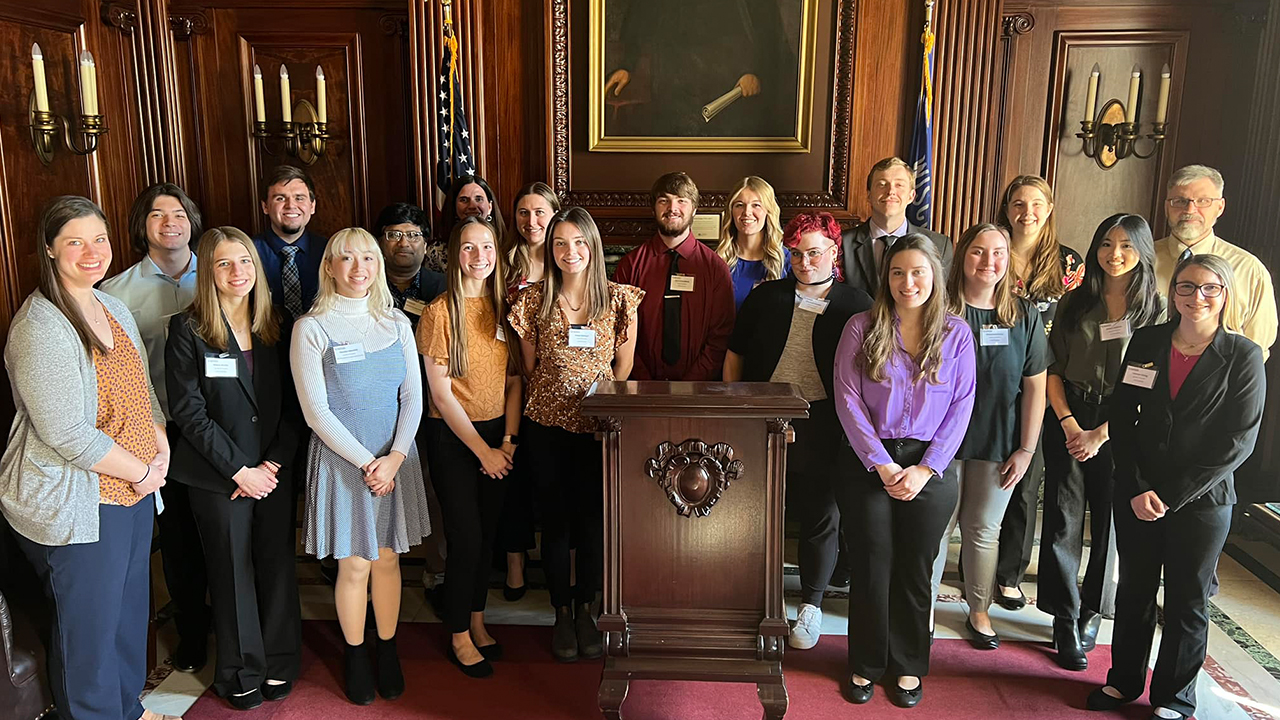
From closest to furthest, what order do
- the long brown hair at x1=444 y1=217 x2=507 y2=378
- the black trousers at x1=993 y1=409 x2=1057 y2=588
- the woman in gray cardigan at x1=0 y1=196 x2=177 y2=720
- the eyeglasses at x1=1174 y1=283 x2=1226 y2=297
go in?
1. the woman in gray cardigan at x1=0 y1=196 x2=177 y2=720
2. the eyeglasses at x1=1174 y1=283 x2=1226 y2=297
3. the long brown hair at x1=444 y1=217 x2=507 y2=378
4. the black trousers at x1=993 y1=409 x2=1057 y2=588

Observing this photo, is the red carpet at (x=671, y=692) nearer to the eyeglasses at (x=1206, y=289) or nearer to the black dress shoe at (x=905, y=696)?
the black dress shoe at (x=905, y=696)

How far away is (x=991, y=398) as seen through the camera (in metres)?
2.93

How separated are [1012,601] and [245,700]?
289 cm

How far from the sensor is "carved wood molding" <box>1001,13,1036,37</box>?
434 centimetres

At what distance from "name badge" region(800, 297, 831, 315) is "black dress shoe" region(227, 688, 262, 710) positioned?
225 centimetres

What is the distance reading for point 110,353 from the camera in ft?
7.68

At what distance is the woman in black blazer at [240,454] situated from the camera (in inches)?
100.0

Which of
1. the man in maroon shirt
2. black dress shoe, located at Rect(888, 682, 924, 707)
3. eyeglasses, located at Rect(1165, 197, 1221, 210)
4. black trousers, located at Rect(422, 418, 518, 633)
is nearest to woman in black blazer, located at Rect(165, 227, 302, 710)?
black trousers, located at Rect(422, 418, 518, 633)

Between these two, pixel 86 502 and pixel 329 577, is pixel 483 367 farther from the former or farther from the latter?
pixel 329 577

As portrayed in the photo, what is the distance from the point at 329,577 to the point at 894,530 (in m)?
2.38

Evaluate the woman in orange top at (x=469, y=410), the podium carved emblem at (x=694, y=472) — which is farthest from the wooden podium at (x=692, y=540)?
the woman in orange top at (x=469, y=410)

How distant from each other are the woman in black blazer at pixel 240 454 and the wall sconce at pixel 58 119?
65.7 inches

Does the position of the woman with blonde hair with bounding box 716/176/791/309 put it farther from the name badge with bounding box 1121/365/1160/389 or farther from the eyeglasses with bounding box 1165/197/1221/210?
the eyeglasses with bounding box 1165/197/1221/210

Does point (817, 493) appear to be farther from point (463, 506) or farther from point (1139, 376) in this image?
point (463, 506)
